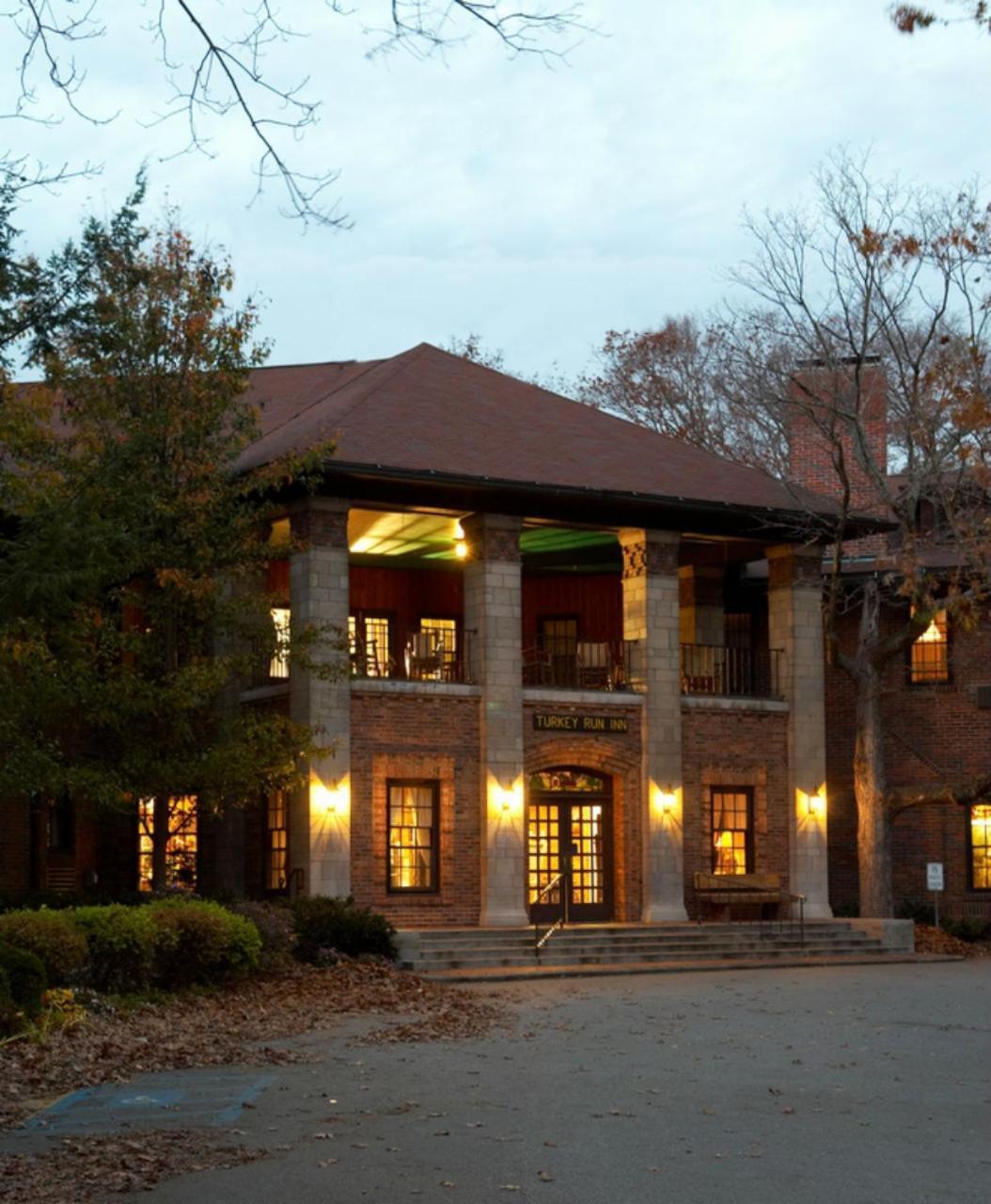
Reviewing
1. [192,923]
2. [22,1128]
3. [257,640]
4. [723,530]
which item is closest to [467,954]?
[257,640]

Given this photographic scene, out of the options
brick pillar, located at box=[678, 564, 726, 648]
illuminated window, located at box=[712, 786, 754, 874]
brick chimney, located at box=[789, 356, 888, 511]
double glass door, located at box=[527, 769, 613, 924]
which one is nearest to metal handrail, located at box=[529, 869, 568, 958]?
double glass door, located at box=[527, 769, 613, 924]

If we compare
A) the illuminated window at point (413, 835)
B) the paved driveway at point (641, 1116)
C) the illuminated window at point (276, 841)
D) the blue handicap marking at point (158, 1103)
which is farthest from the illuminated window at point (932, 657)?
the blue handicap marking at point (158, 1103)

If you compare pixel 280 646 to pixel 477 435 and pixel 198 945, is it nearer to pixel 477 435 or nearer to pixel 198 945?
pixel 198 945

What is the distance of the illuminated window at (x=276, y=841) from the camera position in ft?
101

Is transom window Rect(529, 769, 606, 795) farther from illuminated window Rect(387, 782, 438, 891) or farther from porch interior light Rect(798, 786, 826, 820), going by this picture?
porch interior light Rect(798, 786, 826, 820)

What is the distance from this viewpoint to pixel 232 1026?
57.5ft

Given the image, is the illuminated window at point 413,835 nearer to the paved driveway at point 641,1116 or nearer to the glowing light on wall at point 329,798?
the glowing light on wall at point 329,798

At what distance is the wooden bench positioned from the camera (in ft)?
107

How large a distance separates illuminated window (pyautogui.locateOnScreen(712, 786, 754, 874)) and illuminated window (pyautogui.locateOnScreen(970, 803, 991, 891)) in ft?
17.1

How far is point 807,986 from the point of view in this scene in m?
23.8

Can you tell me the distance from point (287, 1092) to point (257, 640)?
1441cm

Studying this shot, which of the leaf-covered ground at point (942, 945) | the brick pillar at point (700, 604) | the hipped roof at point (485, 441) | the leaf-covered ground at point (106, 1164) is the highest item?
the hipped roof at point (485, 441)

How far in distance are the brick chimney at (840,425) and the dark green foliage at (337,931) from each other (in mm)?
11626

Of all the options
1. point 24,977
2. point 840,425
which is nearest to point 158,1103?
point 24,977
